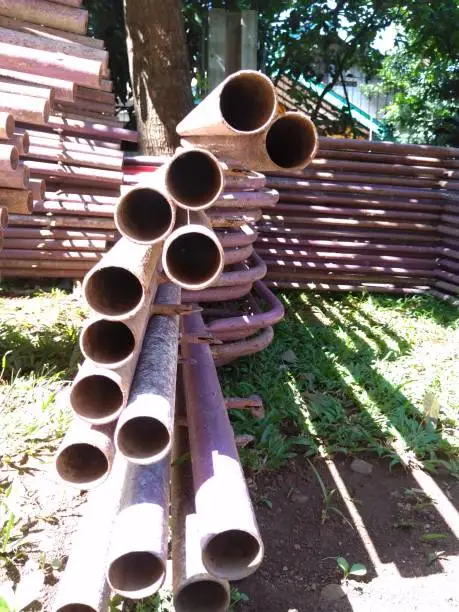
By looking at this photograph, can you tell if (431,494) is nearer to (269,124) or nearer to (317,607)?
(317,607)

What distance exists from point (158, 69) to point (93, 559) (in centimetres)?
600

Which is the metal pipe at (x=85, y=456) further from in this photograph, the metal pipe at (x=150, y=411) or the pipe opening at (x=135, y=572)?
the pipe opening at (x=135, y=572)

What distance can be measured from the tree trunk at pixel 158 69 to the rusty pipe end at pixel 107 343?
17.6 ft

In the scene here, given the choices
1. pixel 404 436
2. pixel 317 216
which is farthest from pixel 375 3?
pixel 404 436

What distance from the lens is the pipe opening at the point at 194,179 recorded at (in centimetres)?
171

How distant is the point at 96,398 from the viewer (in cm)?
175

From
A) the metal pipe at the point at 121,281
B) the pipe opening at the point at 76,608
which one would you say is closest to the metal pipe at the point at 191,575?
the pipe opening at the point at 76,608

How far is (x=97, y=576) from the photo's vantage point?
5.16 ft

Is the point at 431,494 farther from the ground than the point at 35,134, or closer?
closer

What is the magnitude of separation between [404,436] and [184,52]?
493cm

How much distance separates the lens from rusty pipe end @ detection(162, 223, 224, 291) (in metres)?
1.70

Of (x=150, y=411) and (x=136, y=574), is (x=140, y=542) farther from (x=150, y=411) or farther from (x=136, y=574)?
(x=150, y=411)

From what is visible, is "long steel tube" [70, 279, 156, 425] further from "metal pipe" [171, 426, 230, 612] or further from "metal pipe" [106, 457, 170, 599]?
"metal pipe" [171, 426, 230, 612]

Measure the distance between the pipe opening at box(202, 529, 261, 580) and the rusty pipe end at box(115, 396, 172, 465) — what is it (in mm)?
268
